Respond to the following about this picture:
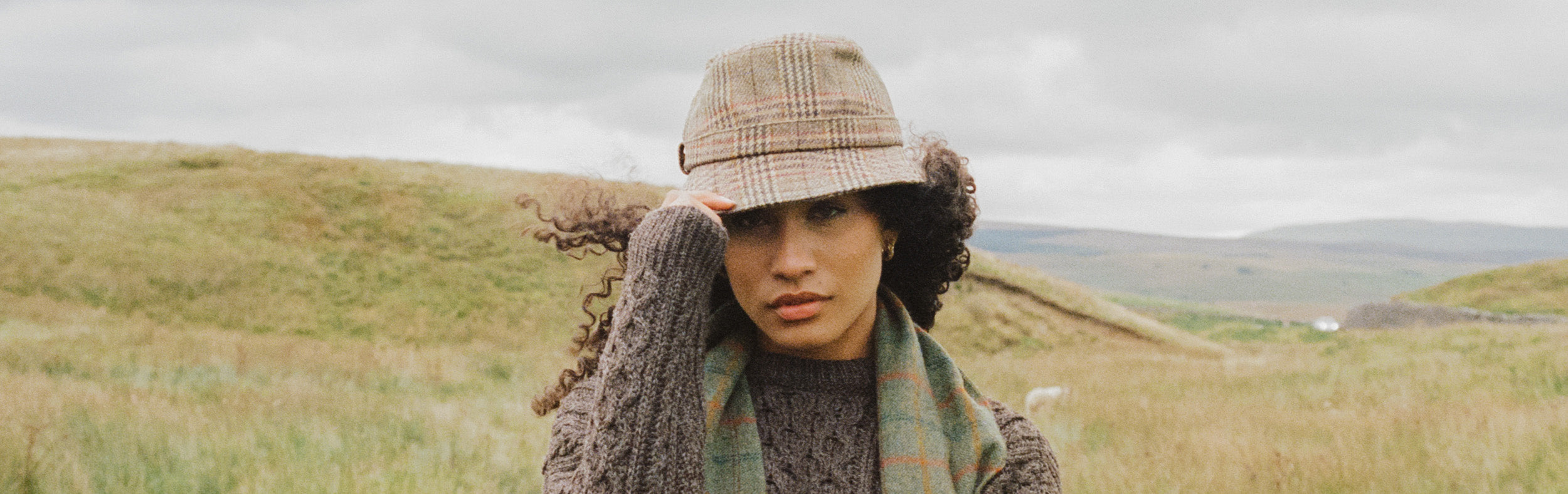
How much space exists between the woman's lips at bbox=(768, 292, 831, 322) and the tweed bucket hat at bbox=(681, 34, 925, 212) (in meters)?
0.25

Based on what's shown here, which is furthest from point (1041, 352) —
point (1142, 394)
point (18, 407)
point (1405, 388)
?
point (18, 407)

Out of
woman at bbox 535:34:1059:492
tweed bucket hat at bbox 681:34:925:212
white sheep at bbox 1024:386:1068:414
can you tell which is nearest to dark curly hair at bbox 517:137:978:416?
woman at bbox 535:34:1059:492

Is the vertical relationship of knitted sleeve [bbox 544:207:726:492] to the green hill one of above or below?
above

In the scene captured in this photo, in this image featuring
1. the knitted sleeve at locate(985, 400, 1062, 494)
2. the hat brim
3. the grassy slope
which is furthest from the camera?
the grassy slope

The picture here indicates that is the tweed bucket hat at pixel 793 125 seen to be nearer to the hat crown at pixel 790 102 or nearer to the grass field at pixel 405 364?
the hat crown at pixel 790 102

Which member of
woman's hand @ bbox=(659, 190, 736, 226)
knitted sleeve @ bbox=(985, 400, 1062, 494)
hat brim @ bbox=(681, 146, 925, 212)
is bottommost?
knitted sleeve @ bbox=(985, 400, 1062, 494)

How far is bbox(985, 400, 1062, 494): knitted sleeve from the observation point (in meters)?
2.25

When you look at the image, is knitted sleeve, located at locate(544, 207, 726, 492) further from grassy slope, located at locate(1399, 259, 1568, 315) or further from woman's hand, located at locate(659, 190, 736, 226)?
grassy slope, located at locate(1399, 259, 1568, 315)

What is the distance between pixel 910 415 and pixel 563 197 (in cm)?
115

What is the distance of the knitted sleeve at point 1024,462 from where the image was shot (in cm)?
225

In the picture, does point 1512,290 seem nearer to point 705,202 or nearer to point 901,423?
point 901,423

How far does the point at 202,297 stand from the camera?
1819 cm

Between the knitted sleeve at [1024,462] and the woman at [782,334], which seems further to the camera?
the knitted sleeve at [1024,462]

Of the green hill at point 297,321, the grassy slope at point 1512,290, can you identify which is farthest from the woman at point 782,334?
the grassy slope at point 1512,290
